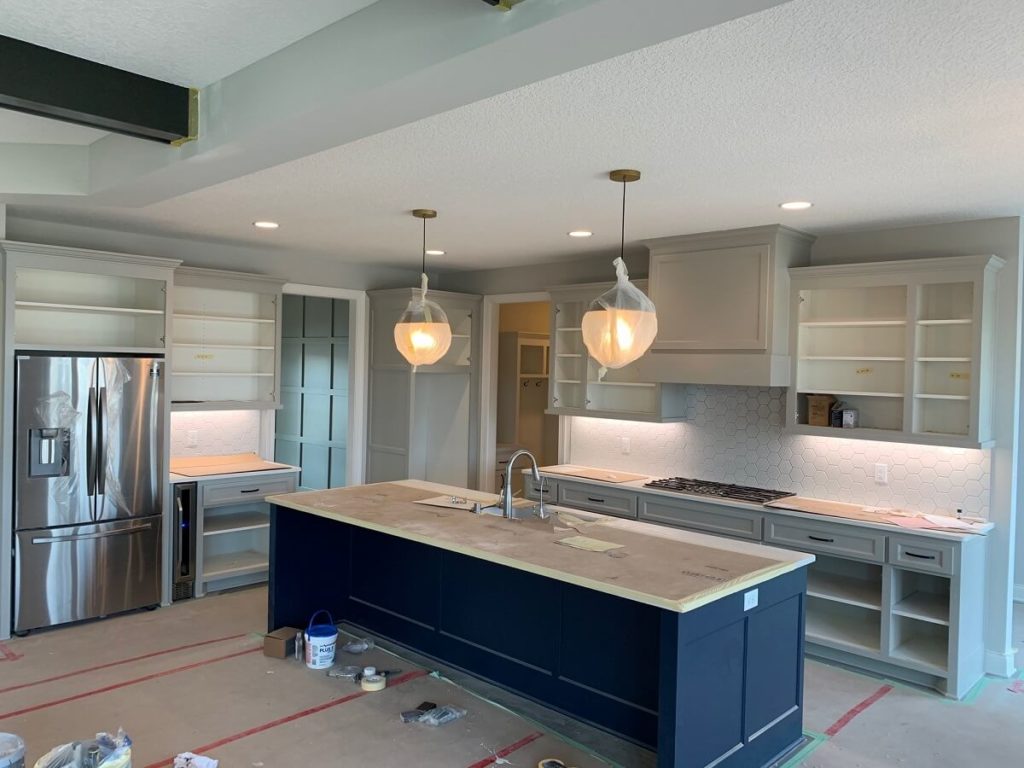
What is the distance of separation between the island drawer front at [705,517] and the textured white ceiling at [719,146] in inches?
67.2

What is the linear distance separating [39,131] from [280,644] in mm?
2742

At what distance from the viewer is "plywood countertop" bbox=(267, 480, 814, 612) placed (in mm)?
2693

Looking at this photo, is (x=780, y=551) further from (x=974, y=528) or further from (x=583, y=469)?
(x=583, y=469)

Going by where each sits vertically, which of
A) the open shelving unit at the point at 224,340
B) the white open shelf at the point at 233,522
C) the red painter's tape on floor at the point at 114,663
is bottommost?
the red painter's tape on floor at the point at 114,663

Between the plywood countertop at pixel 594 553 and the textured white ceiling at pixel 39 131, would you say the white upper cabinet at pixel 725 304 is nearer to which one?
the plywood countertop at pixel 594 553

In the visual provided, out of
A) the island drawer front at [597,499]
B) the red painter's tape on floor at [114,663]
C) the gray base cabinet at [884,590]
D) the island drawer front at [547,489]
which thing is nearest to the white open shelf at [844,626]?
the gray base cabinet at [884,590]

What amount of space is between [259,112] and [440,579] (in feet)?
8.04

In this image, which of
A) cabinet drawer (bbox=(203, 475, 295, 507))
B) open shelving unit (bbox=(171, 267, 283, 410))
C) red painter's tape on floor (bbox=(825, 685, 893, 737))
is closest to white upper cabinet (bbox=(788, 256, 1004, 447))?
red painter's tape on floor (bbox=(825, 685, 893, 737))

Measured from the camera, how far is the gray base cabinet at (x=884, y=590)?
388 cm

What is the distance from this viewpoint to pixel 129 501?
478 cm

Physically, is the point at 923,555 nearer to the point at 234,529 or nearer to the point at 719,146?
the point at 719,146

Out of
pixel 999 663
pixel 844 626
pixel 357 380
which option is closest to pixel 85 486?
pixel 357 380

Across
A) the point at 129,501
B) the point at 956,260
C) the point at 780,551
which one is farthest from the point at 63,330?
the point at 956,260

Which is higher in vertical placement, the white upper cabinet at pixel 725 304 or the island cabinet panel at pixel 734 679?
the white upper cabinet at pixel 725 304
